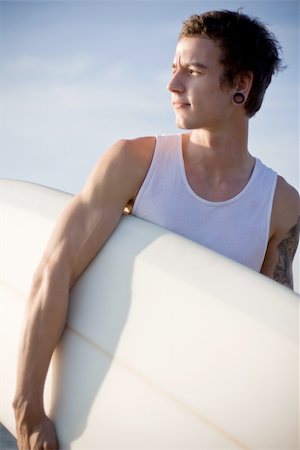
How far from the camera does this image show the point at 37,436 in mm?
1915

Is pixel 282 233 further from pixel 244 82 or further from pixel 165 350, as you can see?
pixel 165 350

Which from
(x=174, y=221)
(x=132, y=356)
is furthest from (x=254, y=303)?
(x=174, y=221)

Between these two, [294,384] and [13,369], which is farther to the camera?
[13,369]

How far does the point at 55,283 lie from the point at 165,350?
1.29 feet

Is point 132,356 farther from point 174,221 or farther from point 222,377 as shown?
point 174,221

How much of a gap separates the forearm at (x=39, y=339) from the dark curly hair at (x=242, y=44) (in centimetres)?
83

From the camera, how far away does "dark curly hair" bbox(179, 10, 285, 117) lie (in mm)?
2182

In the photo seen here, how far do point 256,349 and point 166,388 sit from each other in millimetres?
282

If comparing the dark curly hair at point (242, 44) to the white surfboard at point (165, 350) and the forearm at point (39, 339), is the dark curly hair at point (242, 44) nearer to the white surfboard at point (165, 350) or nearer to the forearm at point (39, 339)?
the white surfboard at point (165, 350)

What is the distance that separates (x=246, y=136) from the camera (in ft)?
7.69

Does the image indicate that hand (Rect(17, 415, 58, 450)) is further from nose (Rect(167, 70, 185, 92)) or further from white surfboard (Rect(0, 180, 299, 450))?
nose (Rect(167, 70, 185, 92))

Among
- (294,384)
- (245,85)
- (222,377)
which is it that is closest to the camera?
(294,384)

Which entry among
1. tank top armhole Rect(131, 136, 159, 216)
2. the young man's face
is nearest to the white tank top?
tank top armhole Rect(131, 136, 159, 216)

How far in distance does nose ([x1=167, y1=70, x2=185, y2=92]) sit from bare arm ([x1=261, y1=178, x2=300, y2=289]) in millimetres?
492
